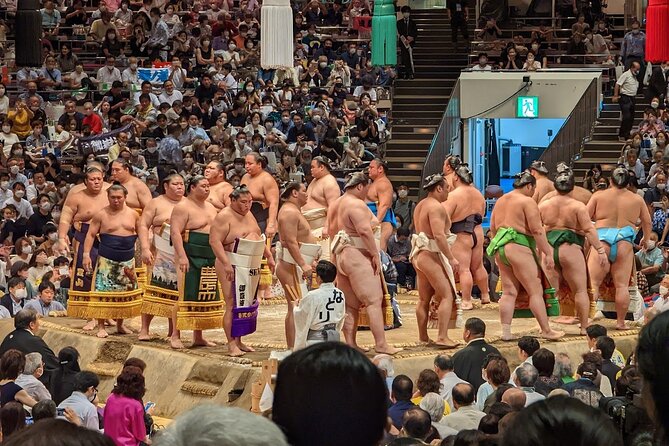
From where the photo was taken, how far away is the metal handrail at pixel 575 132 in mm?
14359

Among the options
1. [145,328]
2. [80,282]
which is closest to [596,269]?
[145,328]

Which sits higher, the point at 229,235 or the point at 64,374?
the point at 229,235

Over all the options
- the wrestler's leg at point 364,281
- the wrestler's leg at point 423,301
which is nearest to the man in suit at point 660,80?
the wrestler's leg at point 423,301

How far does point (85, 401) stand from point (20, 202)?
6373mm

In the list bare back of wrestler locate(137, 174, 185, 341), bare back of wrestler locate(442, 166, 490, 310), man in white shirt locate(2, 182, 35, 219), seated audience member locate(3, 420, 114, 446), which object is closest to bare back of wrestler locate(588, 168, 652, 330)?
bare back of wrestler locate(442, 166, 490, 310)

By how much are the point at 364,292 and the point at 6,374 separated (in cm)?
227

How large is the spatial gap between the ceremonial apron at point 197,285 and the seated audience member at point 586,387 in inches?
104

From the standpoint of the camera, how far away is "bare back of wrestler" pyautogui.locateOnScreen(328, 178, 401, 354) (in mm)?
7496

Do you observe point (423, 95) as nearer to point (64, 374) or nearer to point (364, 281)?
point (364, 281)

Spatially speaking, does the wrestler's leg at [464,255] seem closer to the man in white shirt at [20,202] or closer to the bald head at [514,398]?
the bald head at [514,398]

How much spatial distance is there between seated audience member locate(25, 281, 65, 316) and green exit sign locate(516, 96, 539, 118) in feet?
24.5

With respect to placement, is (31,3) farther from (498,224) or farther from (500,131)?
(500,131)

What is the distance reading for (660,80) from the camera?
14508 millimetres

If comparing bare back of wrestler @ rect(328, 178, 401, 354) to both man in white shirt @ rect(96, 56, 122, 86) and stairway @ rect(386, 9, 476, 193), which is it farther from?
man in white shirt @ rect(96, 56, 122, 86)
